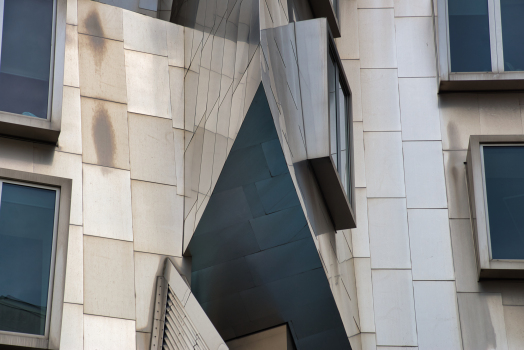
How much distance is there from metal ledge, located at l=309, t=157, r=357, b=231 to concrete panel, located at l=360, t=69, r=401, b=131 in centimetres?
334

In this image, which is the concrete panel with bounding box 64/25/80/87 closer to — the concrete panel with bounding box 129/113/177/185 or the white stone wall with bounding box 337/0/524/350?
the concrete panel with bounding box 129/113/177/185

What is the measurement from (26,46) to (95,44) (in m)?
A: 1.83

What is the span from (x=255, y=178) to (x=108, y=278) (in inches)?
112

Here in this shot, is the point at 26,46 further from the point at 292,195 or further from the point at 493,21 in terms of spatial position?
the point at 493,21

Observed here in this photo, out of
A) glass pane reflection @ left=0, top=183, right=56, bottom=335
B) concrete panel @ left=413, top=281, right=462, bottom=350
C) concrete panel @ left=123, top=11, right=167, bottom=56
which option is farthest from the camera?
concrete panel @ left=123, top=11, right=167, bottom=56

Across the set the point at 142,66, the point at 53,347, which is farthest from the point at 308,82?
the point at 53,347

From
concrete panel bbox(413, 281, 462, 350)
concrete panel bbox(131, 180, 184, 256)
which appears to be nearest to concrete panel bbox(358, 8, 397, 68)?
concrete panel bbox(413, 281, 462, 350)

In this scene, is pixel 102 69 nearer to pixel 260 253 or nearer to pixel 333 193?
pixel 260 253

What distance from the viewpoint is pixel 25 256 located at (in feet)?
34.9

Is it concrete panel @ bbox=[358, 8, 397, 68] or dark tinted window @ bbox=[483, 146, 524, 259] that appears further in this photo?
concrete panel @ bbox=[358, 8, 397, 68]

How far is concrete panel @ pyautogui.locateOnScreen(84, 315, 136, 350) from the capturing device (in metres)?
10.9

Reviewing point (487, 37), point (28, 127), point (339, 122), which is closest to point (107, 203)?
point (28, 127)

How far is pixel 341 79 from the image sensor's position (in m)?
13.9

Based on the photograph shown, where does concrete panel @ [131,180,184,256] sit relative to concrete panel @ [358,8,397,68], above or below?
below
